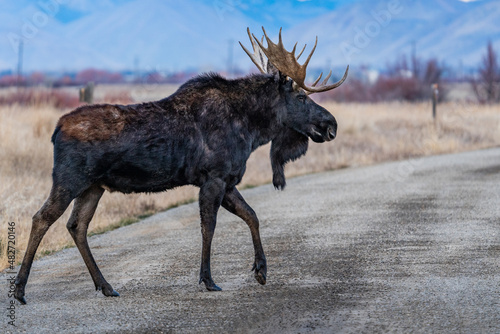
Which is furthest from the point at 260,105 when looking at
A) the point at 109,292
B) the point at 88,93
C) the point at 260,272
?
the point at 88,93

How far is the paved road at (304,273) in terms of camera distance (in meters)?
6.44

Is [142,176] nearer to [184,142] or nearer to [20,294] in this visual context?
[184,142]

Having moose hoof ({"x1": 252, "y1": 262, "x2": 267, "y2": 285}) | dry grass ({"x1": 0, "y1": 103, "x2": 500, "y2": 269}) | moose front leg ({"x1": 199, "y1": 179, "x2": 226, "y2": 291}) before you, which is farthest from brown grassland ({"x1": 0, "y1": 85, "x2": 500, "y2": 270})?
moose hoof ({"x1": 252, "y1": 262, "x2": 267, "y2": 285})

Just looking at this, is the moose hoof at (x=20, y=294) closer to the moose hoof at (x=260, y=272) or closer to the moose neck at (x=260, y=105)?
the moose hoof at (x=260, y=272)

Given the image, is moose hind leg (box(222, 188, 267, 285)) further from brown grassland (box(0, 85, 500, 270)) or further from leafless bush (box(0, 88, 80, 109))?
leafless bush (box(0, 88, 80, 109))

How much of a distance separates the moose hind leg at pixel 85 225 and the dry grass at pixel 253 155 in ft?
5.43

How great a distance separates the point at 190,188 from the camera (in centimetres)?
1521

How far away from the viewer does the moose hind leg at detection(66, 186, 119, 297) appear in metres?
7.45

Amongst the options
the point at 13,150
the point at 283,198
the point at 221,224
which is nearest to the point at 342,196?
the point at 283,198

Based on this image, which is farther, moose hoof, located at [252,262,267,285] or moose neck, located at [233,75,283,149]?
moose neck, located at [233,75,283,149]

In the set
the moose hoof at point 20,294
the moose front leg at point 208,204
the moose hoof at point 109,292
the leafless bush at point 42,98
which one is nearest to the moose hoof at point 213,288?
the moose front leg at point 208,204

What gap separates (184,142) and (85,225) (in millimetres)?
1116

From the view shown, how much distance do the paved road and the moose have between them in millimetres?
410

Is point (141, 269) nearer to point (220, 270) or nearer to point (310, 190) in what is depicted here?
point (220, 270)
